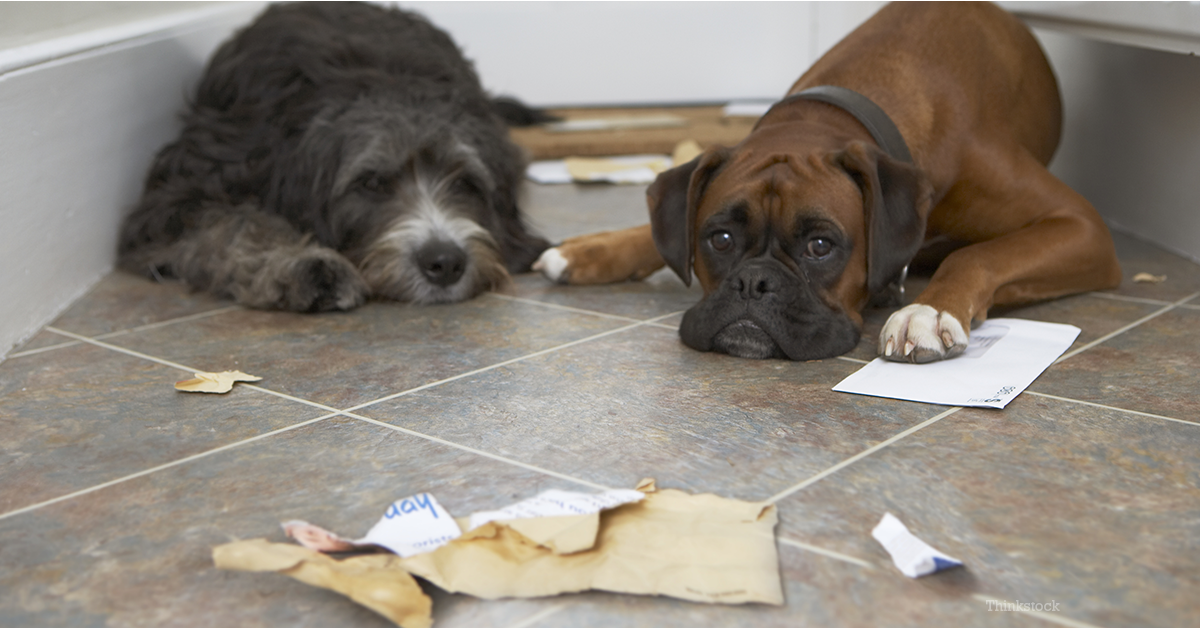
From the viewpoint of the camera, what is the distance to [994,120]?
114 inches

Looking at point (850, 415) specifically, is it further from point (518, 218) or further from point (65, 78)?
point (65, 78)

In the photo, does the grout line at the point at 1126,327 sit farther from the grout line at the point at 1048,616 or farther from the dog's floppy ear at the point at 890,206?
the grout line at the point at 1048,616

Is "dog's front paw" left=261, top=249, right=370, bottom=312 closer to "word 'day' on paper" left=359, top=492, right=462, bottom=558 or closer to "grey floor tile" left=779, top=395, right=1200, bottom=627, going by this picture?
"word 'day' on paper" left=359, top=492, right=462, bottom=558

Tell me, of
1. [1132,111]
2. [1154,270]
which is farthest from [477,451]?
[1132,111]

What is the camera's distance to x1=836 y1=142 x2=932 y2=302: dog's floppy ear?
7.70 ft

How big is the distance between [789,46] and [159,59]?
169 inches

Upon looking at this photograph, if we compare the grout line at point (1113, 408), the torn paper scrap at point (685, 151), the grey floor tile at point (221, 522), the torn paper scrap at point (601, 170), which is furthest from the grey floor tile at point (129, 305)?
the torn paper scrap at point (685, 151)

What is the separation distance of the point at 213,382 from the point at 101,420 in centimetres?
26

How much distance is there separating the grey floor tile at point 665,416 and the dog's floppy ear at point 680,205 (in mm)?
263

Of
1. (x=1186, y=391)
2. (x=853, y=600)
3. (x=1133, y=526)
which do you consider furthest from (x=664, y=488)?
(x=1186, y=391)

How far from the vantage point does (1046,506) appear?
1555 mm

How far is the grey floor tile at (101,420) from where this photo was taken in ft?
5.87

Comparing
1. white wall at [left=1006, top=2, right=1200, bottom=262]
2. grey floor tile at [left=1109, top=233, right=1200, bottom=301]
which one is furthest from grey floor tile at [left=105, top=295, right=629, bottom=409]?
white wall at [left=1006, top=2, right=1200, bottom=262]

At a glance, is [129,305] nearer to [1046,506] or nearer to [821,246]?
[821,246]
